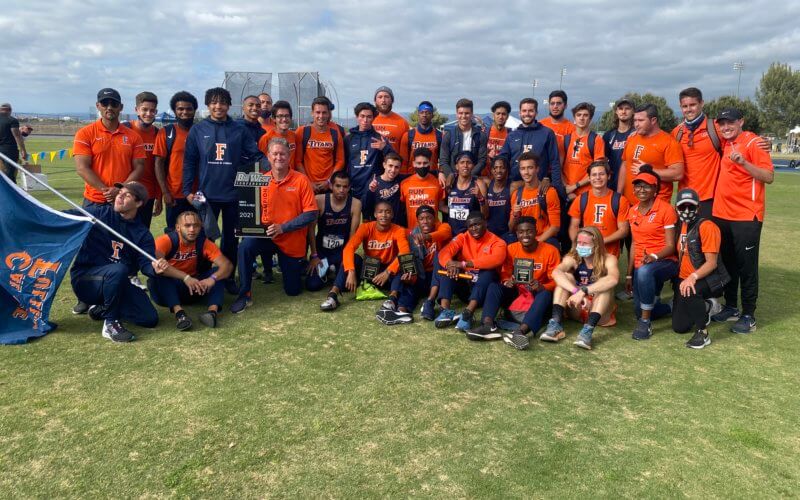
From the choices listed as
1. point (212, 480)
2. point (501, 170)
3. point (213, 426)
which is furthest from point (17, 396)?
point (501, 170)

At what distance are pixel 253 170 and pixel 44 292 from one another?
7.92 feet

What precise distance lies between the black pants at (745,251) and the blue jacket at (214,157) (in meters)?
5.38

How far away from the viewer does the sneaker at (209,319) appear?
4.96m

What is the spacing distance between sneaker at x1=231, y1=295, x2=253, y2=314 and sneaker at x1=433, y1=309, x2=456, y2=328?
2.10 meters

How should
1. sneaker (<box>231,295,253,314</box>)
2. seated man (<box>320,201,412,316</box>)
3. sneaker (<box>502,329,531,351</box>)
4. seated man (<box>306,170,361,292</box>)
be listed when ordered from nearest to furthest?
sneaker (<box>502,329,531,351</box>) < sneaker (<box>231,295,253,314</box>) < seated man (<box>320,201,412,316</box>) < seated man (<box>306,170,361,292</box>)

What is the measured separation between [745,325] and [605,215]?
1.74 m

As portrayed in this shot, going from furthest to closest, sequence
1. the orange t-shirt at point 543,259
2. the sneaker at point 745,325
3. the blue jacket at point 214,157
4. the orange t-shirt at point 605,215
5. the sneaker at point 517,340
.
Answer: the blue jacket at point 214,157, the orange t-shirt at point 605,215, the orange t-shirt at point 543,259, the sneaker at point 745,325, the sneaker at point 517,340

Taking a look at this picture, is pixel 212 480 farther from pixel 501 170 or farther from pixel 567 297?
pixel 501 170

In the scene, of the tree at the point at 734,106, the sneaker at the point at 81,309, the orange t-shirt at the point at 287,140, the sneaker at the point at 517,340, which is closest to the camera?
the sneaker at the point at 517,340

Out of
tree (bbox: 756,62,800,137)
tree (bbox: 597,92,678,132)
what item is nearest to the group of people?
tree (bbox: 597,92,678,132)

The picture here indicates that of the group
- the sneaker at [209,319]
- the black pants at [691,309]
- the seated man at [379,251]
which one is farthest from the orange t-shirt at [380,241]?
the black pants at [691,309]

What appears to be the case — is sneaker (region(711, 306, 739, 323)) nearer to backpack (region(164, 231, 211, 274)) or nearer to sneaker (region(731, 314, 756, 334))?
sneaker (region(731, 314, 756, 334))

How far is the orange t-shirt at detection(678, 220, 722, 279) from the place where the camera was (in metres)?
4.88

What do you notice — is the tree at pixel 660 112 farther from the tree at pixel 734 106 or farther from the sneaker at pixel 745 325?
the sneaker at pixel 745 325
